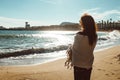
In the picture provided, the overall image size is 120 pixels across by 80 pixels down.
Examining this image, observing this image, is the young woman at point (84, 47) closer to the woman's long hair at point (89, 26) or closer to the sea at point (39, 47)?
the woman's long hair at point (89, 26)

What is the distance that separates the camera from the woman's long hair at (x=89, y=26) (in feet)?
13.8

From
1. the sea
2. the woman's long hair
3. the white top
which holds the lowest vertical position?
the sea

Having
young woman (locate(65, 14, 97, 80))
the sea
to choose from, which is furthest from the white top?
the sea

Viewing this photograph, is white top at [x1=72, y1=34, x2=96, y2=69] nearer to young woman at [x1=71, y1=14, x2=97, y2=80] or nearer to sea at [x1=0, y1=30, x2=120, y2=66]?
young woman at [x1=71, y1=14, x2=97, y2=80]

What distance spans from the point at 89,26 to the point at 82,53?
489 mm

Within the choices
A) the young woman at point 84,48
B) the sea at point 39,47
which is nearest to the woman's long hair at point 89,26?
the young woman at point 84,48

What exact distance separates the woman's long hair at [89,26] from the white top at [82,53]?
0.08 m

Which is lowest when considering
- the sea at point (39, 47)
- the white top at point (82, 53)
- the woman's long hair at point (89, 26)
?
the sea at point (39, 47)

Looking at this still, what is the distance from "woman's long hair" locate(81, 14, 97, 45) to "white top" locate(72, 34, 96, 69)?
0.08 metres

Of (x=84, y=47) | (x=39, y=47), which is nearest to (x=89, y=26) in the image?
(x=84, y=47)

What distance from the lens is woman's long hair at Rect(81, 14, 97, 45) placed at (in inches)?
166

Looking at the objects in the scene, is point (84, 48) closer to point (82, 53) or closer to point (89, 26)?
point (82, 53)

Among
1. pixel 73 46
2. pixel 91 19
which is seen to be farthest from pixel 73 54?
pixel 91 19

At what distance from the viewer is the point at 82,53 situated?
A: 4285 millimetres
